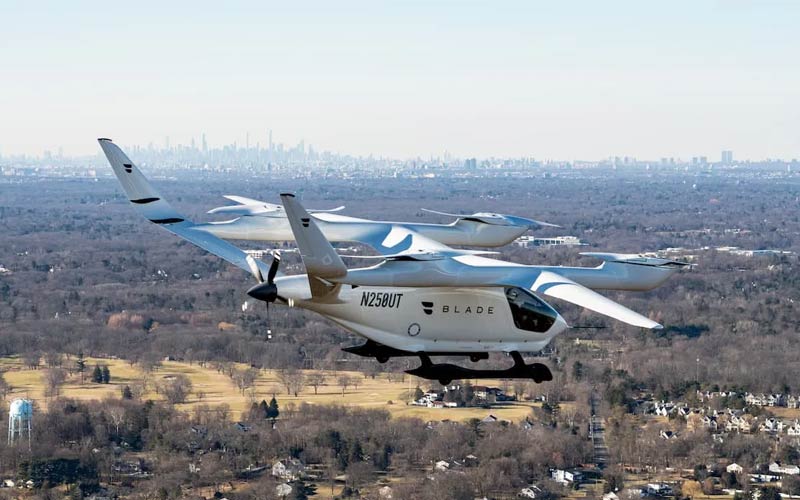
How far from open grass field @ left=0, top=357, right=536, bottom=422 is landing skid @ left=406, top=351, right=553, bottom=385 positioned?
126 ft

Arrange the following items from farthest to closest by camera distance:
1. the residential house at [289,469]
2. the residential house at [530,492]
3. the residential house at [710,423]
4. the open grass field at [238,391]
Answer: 1. the open grass field at [238,391]
2. the residential house at [710,423]
3. the residential house at [289,469]
4. the residential house at [530,492]

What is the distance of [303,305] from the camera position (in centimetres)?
3095

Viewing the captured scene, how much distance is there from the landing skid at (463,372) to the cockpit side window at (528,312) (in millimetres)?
706

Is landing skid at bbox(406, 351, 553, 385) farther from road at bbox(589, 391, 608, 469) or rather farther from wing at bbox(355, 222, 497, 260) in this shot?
road at bbox(589, 391, 608, 469)

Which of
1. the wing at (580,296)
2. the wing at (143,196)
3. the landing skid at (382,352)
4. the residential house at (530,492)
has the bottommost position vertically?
the residential house at (530,492)

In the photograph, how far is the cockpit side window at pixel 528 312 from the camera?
32.8 metres

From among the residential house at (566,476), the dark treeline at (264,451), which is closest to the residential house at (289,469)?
the dark treeline at (264,451)

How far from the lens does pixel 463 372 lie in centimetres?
3222

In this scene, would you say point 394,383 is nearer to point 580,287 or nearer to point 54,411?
point 54,411

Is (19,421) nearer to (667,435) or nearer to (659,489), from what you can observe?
(659,489)

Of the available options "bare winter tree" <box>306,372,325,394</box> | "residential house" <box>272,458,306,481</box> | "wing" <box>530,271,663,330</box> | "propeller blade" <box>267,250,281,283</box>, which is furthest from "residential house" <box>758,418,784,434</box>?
"propeller blade" <box>267,250,281,283</box>

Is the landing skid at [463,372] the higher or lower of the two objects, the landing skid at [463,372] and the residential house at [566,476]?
the higher

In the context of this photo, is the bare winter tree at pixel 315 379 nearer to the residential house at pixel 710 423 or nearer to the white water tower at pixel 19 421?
the white water tower at pixel 19 421

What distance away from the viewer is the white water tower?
6869 cm
